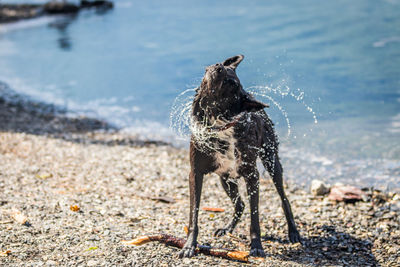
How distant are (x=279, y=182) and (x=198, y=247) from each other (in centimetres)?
152

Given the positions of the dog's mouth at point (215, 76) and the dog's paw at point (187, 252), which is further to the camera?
the dog's paw at point (187, 252)

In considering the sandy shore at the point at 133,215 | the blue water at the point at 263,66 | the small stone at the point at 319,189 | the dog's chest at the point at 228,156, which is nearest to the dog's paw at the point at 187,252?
the sandy shore at the point at 133,215

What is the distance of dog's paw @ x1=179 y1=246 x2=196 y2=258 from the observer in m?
5.33

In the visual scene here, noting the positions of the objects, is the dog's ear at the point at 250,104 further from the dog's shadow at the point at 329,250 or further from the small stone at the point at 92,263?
the small stone at the point at 92,263

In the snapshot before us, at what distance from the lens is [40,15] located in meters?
40.1

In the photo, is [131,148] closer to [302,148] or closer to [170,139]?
[170,139]

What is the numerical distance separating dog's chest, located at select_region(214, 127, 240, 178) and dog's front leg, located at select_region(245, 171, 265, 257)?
185 mm

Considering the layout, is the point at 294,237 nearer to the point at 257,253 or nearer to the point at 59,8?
the point at 257,253

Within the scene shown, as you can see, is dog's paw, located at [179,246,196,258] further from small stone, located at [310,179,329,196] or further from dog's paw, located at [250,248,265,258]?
small stone, located at [310,179,329,196]

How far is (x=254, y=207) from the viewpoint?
18.1 ft

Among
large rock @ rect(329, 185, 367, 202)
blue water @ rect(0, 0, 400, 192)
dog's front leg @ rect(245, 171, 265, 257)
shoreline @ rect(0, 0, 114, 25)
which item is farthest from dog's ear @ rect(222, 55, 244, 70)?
shoreline @ rect(0, 0, 114, 25)

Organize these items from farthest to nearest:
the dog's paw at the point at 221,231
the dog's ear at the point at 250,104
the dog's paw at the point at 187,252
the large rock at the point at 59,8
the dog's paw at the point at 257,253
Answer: the large rock at the point at 59,8 < the dog's paw at the point at 221,231 < the dog's paw at the point at 257,253 < the dog's paw at the point at 187,252 < the dog's ear at the point at 250,104

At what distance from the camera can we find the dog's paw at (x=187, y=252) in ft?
17.5

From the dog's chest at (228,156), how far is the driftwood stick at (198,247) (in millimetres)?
869
